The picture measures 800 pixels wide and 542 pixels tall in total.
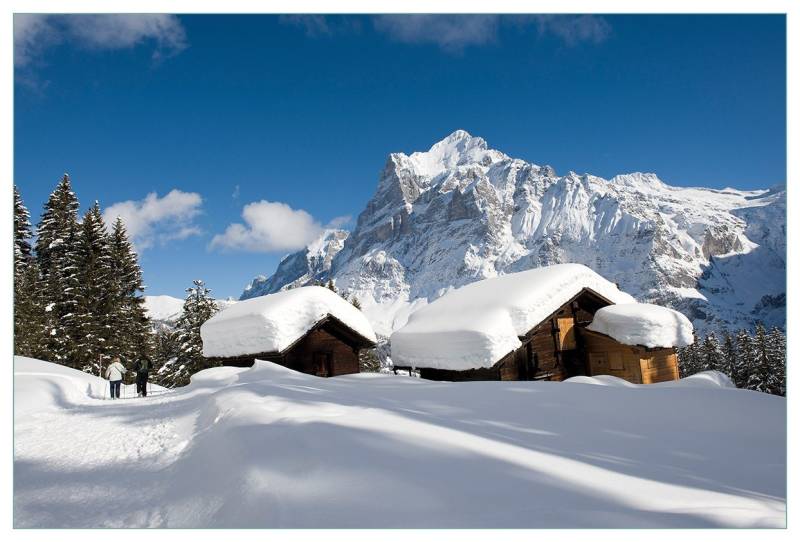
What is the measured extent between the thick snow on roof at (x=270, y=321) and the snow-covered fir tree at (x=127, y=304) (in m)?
11.5

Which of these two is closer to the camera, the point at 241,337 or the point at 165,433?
the point at 165,433

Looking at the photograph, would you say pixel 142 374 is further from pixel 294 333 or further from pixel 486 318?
pixel 486 318

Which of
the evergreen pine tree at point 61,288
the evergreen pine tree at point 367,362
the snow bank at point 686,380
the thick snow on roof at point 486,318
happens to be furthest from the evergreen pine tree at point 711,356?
the evergreen pine tree at point 61,288

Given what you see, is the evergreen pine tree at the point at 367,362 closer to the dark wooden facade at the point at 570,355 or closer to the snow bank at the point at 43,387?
the dark wooden facade at the point at 570,355

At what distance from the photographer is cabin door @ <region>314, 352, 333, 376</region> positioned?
1669 centimetres

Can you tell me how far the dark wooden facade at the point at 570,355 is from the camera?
45.2 feet

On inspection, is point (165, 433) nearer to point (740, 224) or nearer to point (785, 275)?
point (785, 275)

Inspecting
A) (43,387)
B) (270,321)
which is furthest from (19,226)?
(270,321)

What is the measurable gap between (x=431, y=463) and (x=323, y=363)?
1445 centimetres

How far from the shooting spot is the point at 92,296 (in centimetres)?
2103
